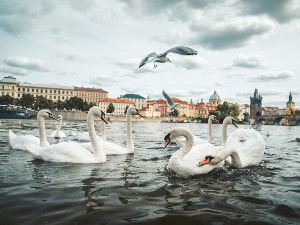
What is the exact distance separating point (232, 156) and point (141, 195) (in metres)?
2.55

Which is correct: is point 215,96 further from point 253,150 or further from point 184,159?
point 184,159

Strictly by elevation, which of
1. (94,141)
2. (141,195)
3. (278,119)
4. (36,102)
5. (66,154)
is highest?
(36,102)

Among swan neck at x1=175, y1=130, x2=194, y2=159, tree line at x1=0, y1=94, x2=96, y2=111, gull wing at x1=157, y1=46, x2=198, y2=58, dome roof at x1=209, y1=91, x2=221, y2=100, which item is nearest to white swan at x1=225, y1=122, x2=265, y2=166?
swan neck at x1=175, y1=130, x2=194, y2=159

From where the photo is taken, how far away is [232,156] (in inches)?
204

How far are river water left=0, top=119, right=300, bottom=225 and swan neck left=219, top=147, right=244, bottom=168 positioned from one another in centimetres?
16

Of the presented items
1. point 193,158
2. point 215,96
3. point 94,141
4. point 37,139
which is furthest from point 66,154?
point 215,96

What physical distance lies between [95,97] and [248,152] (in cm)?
13872

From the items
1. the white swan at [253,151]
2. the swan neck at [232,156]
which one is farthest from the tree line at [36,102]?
the swan neck at [232,156]

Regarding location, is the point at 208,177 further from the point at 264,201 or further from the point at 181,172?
the point at 264,201

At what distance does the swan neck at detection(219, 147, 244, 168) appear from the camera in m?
4.76

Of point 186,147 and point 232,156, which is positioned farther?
point 232,156

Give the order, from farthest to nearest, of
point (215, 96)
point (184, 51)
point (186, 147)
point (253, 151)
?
point (215, 96), point (184, 51), point (253, 151), point (186, 147)

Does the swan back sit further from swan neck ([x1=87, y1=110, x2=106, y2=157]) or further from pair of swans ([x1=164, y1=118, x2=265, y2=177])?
swan neck ([x1=87, y1=110, x2=106, y2=157])

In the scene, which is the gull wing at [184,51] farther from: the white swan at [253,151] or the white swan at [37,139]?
the white swan at [37,139]
